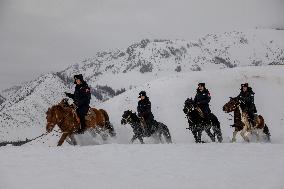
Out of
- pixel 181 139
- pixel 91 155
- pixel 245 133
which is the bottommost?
pixel 181 139

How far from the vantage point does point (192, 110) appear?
19453 mm

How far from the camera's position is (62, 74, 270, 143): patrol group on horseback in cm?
1784

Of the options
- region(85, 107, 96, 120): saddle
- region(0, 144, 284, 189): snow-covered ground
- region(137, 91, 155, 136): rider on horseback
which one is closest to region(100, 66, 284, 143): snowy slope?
region(137, 91, 155, 136): rider on horseback

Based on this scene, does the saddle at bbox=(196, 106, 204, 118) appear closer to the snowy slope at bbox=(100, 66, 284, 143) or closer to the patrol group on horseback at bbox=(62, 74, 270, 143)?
the patrol group on horseback at bbox=(62, 74, 270, 143)

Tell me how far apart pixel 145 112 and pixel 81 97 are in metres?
4.62

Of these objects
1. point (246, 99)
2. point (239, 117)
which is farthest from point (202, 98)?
point (246, 99)

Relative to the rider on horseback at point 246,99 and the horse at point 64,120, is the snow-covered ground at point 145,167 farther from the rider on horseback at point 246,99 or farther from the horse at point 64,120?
the rider on horseback at point 246,99

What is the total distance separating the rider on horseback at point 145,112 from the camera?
2125cm

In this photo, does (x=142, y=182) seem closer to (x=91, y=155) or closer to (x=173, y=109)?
(x=91, y=155)

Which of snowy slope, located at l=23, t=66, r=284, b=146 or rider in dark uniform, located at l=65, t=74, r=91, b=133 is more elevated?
rider in dark uniform, located at l=65, t=74, r=91, b=133

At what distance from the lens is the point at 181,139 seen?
32.3 meters

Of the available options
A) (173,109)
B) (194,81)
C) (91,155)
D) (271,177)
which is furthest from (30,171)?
(194,81)

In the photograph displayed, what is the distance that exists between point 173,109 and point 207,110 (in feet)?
67.5

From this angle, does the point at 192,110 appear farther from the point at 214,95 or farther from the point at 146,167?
the point at 214,95
